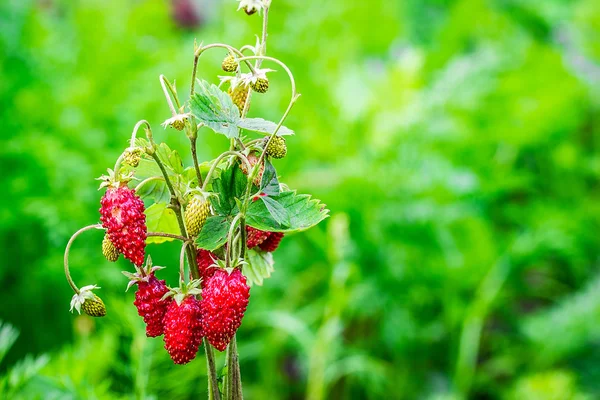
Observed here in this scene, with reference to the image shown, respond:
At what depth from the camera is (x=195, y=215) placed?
372 millimetres

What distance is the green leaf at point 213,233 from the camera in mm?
374

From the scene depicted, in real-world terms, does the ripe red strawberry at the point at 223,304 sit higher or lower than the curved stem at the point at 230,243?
lower

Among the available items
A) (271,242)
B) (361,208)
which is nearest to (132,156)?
(271,242)

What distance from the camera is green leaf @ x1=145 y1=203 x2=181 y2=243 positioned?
1.41 feet

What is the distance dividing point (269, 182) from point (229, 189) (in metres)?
0.02

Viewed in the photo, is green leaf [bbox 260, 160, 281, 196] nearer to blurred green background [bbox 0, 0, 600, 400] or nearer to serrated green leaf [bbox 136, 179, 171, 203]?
serrated green leaf [bbox 136, 179, 171, 203]

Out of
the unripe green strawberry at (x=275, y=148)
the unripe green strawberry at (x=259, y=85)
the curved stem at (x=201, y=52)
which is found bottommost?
the unripe green strawberry at (x=275, y=148)

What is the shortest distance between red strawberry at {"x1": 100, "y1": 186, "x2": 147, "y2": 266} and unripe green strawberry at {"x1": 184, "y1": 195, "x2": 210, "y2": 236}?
27 mm

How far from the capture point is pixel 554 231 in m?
1.43

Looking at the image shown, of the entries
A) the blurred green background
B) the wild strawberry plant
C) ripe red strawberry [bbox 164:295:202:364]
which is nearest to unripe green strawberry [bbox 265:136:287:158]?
the wild strawberry plant

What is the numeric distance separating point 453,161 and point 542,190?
15.6 inches

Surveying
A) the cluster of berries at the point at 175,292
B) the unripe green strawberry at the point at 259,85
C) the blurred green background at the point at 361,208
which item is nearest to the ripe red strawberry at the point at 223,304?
the cluster of berries at the point at 175,292

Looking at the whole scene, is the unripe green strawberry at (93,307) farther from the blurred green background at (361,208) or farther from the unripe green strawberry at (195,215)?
the blurred green background at (361,208)

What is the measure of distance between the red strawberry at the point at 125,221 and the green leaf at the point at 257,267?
0.09 m
